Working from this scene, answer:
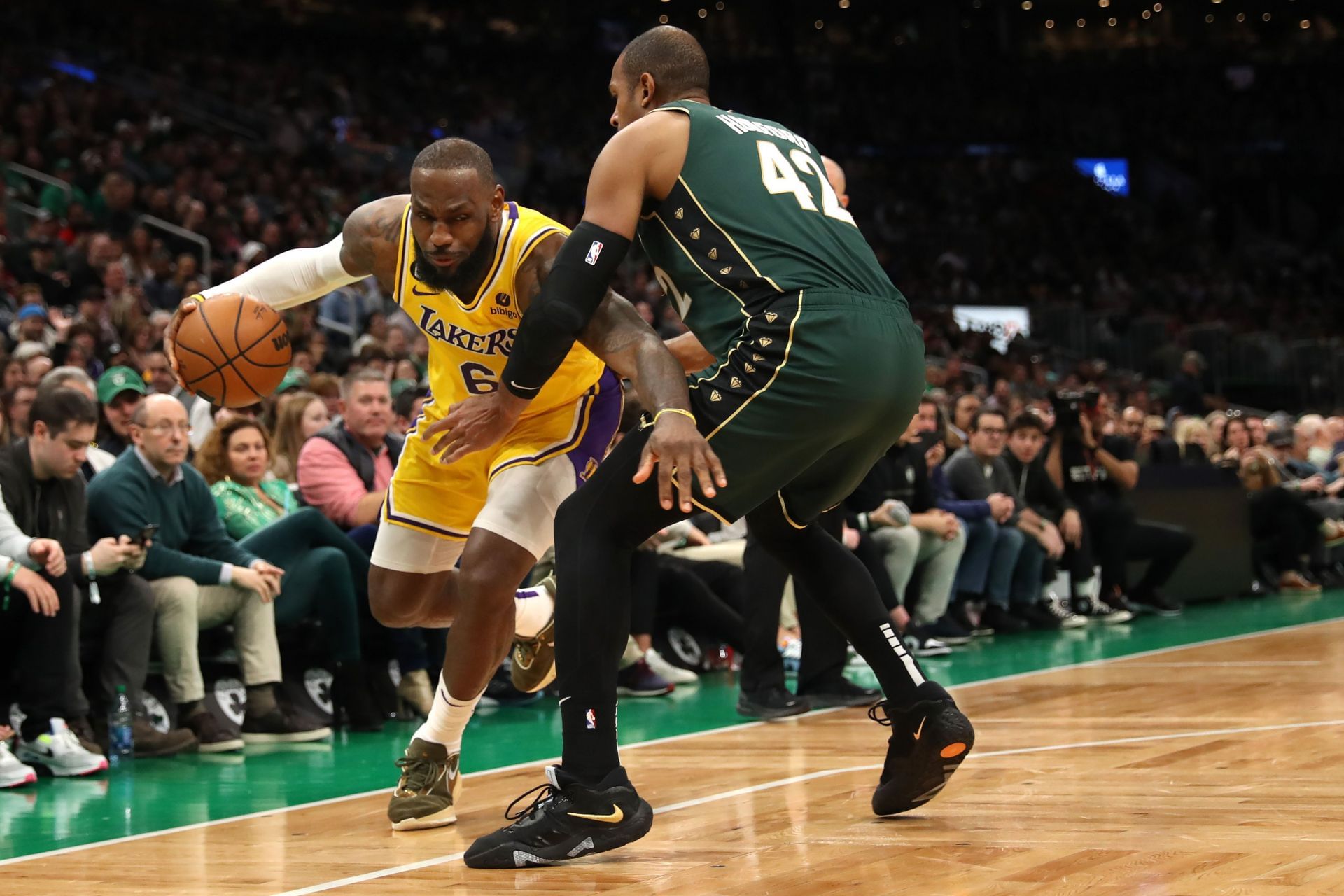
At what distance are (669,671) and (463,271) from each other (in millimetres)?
4122

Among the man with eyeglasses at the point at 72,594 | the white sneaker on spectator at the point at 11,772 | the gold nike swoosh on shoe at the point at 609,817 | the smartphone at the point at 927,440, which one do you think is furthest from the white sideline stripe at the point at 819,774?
the smartphone at the point at 927,440

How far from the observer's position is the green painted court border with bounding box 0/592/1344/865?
14.6 feet

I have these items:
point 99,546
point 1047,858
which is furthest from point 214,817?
point 1047,858

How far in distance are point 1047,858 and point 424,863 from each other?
4.53ft

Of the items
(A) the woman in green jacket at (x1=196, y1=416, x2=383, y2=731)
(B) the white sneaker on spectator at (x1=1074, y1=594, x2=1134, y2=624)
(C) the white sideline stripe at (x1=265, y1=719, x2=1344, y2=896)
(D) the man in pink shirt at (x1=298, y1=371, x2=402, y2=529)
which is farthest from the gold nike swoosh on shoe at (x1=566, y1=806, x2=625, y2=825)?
(B) the white sneaker on spectator at (x1=1074, y1=594, x2=1134, y2=624)

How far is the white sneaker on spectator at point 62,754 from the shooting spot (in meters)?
5.43

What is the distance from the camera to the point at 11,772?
5188 mm

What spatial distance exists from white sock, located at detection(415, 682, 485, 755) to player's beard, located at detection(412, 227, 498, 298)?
1.06 meters

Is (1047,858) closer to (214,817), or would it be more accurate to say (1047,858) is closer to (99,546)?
(214,817)

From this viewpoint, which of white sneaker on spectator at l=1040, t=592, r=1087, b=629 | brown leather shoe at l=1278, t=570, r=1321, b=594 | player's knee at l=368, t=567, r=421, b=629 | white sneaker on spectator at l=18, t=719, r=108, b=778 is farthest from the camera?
brown leather shoe at l=1278, t=570, r=1321, b=594

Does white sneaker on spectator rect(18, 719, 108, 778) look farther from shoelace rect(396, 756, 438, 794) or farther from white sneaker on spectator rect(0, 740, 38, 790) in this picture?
shoelace rect(396, 756, 438, 794)

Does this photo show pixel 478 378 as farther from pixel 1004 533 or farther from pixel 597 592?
pixel 1004 533

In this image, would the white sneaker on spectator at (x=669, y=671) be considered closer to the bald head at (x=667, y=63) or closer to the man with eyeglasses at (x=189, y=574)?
the man with eyeglasses at (x=189, y=574)

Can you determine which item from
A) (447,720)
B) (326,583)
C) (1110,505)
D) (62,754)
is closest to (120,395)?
(326,583)
